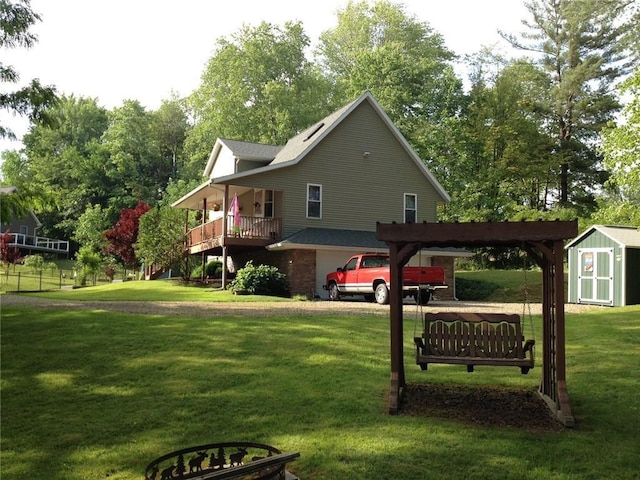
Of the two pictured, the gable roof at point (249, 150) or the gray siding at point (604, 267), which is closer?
the gray siding at point (604, 267)

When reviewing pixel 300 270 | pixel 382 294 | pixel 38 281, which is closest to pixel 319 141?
pixel 300 270

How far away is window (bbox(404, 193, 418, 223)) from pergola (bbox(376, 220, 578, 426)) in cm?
2053

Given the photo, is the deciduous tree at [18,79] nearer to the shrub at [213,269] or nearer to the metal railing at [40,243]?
the shrub at [213,269]

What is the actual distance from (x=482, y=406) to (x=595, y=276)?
17.5 meters

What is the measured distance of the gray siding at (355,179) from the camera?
87.2ft

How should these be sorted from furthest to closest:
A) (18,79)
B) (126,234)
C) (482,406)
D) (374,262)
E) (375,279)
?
(126,234), (374,262), (375,279), (18,79), (482,406)

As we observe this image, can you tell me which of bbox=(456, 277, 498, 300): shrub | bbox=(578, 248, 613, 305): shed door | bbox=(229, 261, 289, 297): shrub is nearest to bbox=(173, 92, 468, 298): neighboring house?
bbox=(229, 261, 289, 297): shrub

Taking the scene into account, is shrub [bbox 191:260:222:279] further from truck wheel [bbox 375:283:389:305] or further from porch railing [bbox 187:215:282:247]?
truck wheel [bbox 375:283:389:305]

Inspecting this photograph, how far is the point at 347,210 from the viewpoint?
1091 inches

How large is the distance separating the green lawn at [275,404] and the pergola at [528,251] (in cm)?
42

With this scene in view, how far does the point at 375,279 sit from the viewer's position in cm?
2042

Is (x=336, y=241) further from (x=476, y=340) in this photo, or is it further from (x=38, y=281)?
(x=38, y=281)

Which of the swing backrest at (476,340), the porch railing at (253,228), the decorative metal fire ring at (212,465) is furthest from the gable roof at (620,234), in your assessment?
the decorative metal fire ring at (212,465)

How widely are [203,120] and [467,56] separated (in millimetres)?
23784
